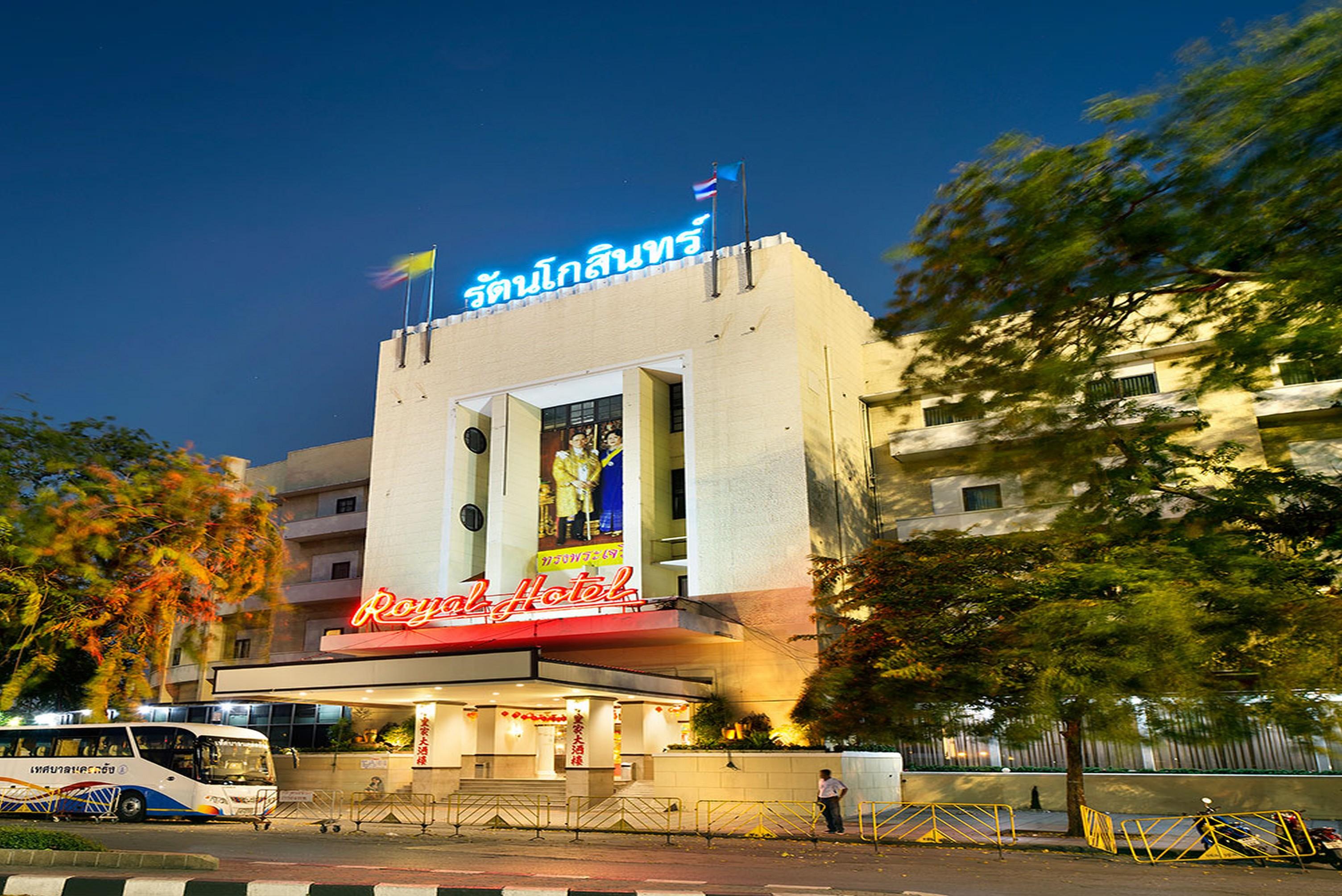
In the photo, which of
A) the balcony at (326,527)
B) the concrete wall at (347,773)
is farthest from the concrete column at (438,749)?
the balcony at (326,527)

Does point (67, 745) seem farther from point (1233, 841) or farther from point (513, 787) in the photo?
point (1233, 841)

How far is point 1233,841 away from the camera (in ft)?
60.0

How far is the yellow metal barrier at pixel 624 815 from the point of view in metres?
25.4

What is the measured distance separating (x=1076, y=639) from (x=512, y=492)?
30605 millimetres

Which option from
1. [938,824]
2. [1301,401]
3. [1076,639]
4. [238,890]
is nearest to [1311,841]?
[938,824]

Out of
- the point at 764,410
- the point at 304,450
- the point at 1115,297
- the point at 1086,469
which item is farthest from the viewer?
the point at 304,450

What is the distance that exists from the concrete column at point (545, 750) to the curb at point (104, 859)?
26152mm

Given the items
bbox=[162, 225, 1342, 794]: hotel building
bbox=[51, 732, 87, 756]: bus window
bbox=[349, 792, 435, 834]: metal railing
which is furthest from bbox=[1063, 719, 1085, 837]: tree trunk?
bbox=[51, 732, 87, 756]: bus window

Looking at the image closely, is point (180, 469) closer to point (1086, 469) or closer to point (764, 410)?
point (764, 410)

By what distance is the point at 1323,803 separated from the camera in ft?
82.2

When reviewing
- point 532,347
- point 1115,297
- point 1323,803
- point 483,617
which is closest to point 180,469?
point 483,617

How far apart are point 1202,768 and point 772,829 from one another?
12518mm

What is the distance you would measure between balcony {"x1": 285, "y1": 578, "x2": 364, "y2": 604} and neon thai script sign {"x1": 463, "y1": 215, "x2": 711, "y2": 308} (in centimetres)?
1459

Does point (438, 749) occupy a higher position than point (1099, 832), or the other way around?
point (438, 749)
